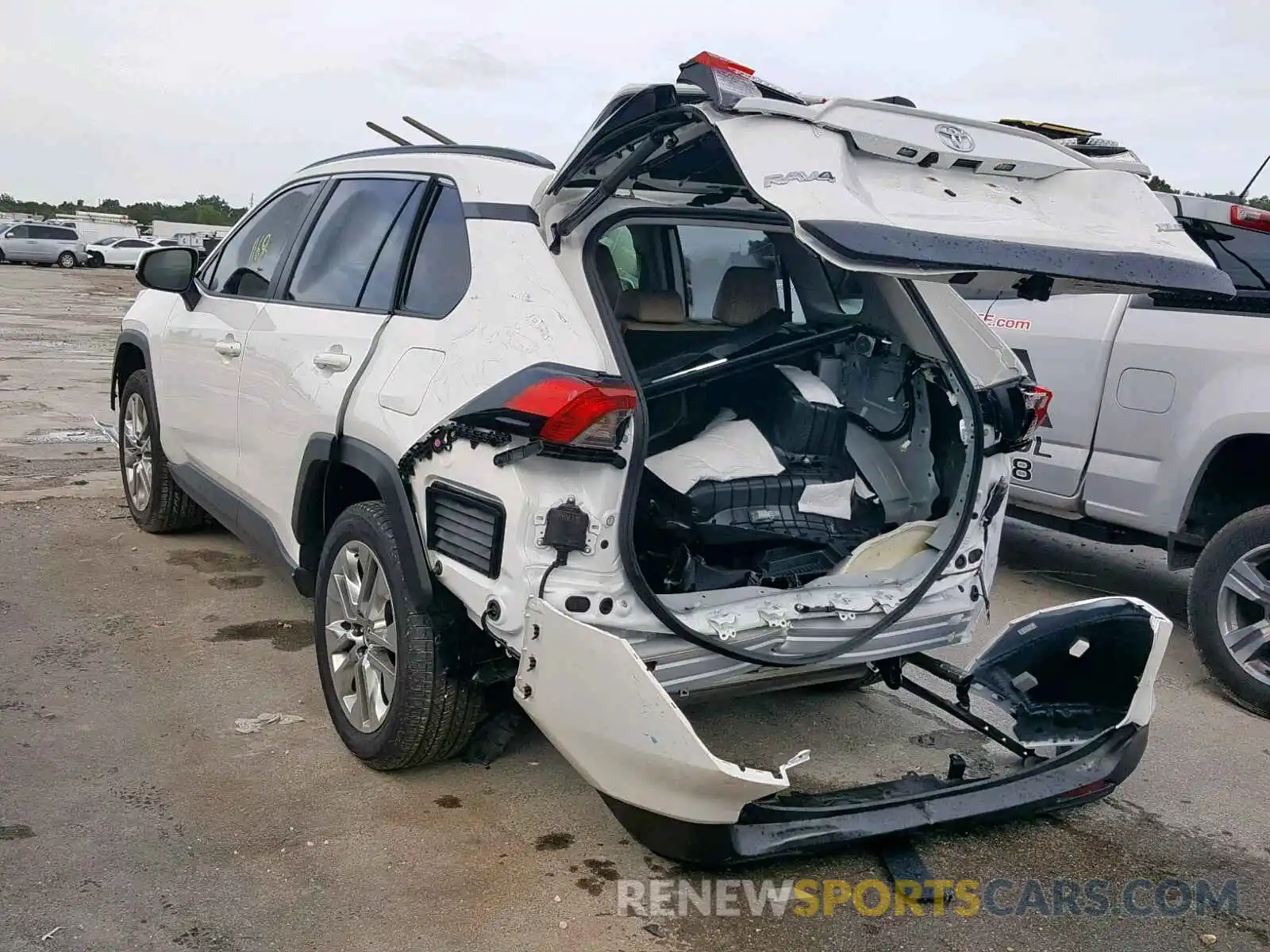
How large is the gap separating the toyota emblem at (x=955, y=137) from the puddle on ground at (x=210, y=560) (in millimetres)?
3994

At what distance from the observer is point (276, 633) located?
15.1ft

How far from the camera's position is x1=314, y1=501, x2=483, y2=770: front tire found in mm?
3137

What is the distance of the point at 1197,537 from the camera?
4863 mm

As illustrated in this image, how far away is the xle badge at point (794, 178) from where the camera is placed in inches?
97.6

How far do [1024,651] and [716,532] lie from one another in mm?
1198

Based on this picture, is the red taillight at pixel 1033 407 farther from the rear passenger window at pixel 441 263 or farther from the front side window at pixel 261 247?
the front side window at pixel 261 247

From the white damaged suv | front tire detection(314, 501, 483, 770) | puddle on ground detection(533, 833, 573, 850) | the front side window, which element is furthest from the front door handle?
puddle on ground detection(533, 833, 573, 850)

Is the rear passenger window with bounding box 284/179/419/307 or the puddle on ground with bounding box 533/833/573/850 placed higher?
the rear passenger window with bounding box 284/179/419/307

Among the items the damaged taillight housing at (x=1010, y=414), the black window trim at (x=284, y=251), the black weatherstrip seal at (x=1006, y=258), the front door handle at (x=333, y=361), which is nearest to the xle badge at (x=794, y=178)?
the black weatherstrip seal at (x=1006, y=258)

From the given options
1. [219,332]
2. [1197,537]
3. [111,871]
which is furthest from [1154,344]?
[111,871]

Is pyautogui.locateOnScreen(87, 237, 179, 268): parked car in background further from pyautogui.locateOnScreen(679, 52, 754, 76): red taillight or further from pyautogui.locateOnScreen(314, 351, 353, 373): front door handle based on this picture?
pyautogui.locateOnScreen(679, 52, 754, 76): red taillight

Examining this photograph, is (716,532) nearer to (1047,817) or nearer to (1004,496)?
(1004,496)

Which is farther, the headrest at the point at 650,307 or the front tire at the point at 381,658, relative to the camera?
the headrest at the point at 650,307

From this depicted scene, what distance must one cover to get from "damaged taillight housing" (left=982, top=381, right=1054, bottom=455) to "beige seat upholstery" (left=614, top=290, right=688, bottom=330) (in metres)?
1.05
